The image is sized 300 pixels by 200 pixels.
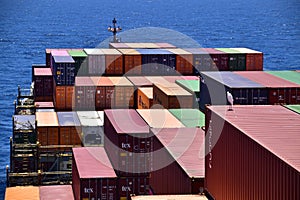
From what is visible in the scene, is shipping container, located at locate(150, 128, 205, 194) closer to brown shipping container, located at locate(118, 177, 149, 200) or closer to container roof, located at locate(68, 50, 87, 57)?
brown shipping container, located at locate(118, 177, 149, 200)

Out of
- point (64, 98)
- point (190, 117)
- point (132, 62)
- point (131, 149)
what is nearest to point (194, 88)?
point (190, 117)

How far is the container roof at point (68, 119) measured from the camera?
4219 centimetres

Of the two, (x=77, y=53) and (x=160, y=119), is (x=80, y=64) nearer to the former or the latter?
(x=77, y=53)

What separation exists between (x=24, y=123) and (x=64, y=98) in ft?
12.3

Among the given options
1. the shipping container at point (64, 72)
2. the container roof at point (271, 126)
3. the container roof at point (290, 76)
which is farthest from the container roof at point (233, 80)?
the shipping container at point (64, 72)

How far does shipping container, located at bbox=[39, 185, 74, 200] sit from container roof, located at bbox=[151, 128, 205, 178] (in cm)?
661

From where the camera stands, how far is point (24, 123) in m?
46.1

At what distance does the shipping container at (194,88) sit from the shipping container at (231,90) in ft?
4.60

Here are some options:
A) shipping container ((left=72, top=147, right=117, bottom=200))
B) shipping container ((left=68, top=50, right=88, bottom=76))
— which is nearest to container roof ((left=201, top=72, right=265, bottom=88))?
shipping container ((left=72, top=147, right=117, bottom=200))

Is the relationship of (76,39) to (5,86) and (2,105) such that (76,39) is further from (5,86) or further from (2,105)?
(2,105)

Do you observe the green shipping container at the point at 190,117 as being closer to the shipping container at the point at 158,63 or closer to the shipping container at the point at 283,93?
the shipping container at the point at 283,93

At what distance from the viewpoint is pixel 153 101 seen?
→ 139 feet

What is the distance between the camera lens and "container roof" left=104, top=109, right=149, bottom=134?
105 feet

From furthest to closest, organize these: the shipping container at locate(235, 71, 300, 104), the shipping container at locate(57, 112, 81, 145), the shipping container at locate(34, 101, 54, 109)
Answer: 1. the shipping container at locate(34, 101, 54, 109)
2. the shipping container at locate(57, 112, 81, 145)
3. the shipping container at locate(235, 71, 300, 104)
